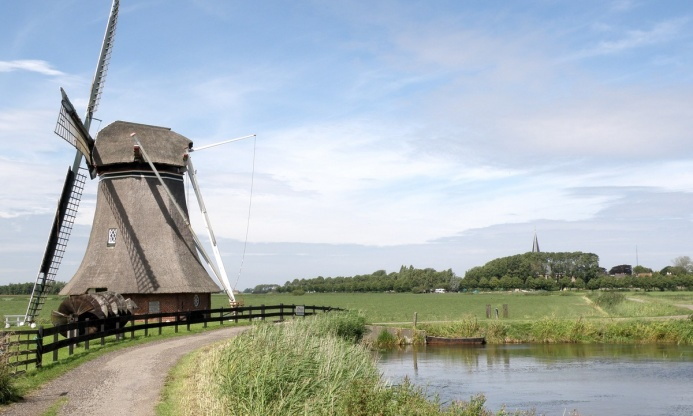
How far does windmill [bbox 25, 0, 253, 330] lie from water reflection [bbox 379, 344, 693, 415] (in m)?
10.0

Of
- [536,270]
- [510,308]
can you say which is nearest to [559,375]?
[510,308]

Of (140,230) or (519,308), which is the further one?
(519,308)

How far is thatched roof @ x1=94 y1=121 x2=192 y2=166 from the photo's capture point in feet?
112

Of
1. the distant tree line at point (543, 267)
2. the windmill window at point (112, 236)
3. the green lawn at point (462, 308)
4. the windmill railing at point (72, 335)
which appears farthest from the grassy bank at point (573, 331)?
the distant tree line at point (543, 267)

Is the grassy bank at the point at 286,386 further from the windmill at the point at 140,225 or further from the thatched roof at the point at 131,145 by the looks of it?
the thatched roof at the point at 131,145

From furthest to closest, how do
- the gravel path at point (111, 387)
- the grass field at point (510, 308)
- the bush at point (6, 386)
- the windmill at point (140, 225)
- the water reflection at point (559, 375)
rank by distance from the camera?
the grass field at point (510, 308), the windmill at point (140, 225), the water reflection at point (559, 375), the bush at point (6, 386), the gravel path at point (111, 387)

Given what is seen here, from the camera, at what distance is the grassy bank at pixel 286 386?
557 inches

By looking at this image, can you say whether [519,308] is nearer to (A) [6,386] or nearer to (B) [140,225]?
(B) [140,225]

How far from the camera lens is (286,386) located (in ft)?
50.8

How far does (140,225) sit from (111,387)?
61.5 ft

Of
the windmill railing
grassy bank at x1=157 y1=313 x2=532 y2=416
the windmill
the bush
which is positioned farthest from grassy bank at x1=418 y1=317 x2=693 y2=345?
the bush

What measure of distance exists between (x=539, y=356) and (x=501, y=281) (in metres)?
130

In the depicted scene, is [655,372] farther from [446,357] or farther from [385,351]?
[385,351]

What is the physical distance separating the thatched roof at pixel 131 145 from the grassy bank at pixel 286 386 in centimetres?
1722
